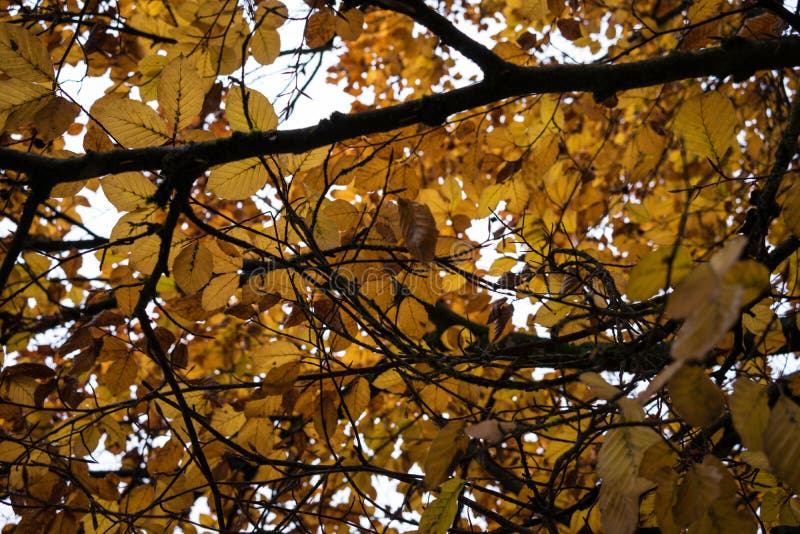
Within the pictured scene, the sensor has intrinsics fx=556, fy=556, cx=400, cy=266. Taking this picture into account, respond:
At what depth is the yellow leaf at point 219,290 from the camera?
163 cm

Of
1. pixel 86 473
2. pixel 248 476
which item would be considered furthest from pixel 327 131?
pixel 248 476

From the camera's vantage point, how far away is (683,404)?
0.85m

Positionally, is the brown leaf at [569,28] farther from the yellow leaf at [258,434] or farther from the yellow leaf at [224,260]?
the yellow leaf at [258,434]

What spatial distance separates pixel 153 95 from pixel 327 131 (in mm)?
1047

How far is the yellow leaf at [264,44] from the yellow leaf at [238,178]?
64 centimetres

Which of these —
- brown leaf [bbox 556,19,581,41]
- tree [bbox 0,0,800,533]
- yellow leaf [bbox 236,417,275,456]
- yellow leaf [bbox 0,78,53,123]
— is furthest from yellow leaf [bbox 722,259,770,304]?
brown leaf [bbox 556,19,581,41]

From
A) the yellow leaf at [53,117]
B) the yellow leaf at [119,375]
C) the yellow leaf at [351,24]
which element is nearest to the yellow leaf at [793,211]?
the yellow leaf at [351,24]

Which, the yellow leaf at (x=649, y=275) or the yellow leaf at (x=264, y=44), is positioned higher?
the yellow leaf at (x=264, y=44)

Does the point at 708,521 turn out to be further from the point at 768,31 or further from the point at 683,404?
the point at 768,31

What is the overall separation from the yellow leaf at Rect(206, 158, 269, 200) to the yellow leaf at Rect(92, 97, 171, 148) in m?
0.15

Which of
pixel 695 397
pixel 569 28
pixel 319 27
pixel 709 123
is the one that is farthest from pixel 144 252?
pixel 569 28

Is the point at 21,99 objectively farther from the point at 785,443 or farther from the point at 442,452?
the point at 785,443

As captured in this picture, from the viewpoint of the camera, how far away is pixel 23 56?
1244mm

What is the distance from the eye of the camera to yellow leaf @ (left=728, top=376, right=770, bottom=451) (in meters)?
0.85
